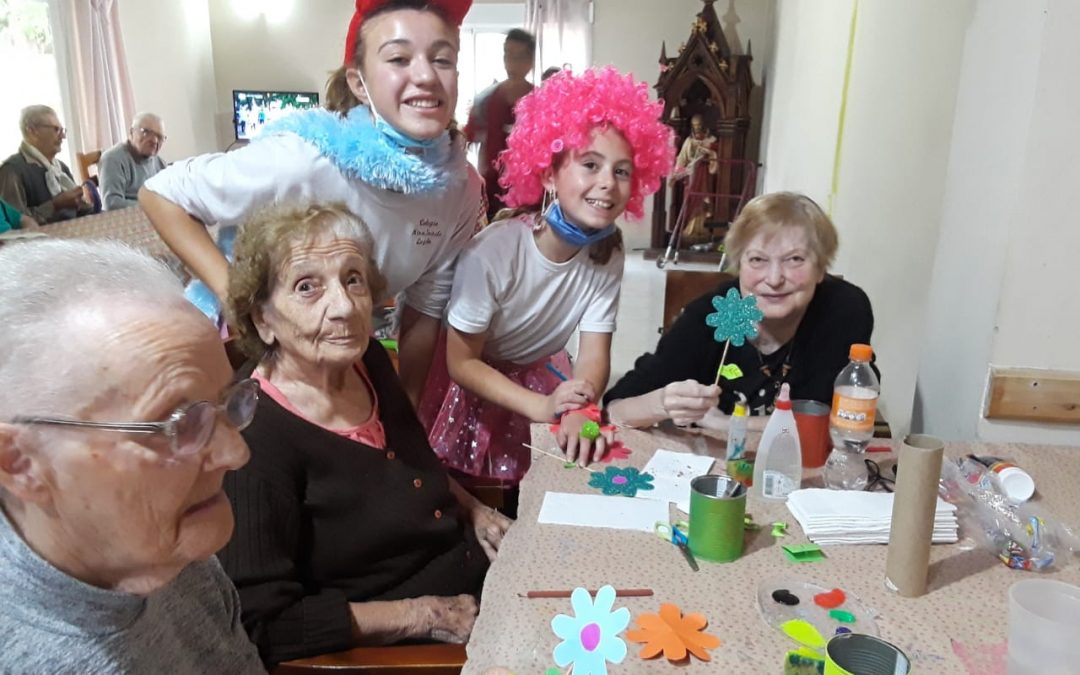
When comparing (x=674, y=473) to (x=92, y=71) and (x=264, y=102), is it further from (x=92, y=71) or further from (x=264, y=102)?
(x=264, y=102)

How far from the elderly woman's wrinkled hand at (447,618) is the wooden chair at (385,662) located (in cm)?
17

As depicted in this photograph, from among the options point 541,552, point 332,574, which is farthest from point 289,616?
point 541,552

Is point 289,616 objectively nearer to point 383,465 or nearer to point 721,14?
point 383,465

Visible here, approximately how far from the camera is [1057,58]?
1604 millimetres

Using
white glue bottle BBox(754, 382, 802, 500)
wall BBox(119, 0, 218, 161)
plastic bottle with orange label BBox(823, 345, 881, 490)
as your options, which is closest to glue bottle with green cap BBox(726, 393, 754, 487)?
white glue bottle BBox(754, 382, 802, 500)

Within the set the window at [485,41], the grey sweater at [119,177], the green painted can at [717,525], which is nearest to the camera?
the green painted can at [717,525]

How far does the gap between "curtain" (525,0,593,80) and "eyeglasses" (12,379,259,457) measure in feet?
25.1

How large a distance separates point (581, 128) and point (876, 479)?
105cm

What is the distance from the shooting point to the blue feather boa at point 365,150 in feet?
5.80

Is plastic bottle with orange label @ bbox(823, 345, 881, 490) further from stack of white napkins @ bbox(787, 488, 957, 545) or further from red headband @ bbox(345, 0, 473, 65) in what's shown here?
red headband @ bbox(345, 0, 473, 65)

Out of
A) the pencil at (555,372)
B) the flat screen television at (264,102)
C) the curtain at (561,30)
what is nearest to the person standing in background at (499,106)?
the pencil at (555,372)

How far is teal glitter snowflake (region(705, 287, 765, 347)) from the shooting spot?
153 centimetres

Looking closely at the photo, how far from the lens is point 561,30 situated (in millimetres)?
8016

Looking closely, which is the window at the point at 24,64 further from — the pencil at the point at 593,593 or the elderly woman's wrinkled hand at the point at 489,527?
the pencil at the point at 593,593
